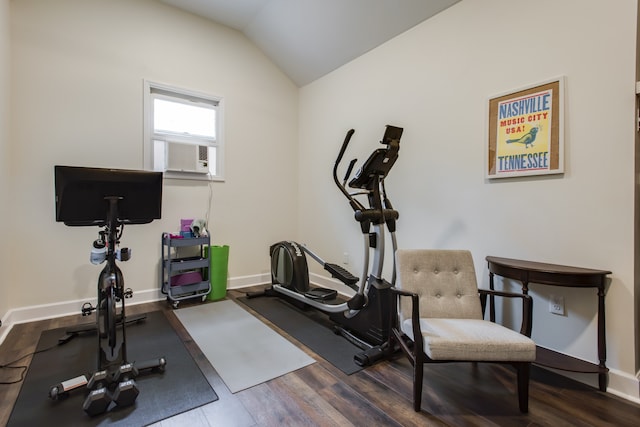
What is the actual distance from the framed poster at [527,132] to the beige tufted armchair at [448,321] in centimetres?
80

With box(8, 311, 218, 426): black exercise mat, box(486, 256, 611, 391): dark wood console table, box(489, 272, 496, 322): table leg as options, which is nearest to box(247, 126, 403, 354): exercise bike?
box(489, 272, 496, 322): table leg

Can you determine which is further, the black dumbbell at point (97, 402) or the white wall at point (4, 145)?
the white wall at point (4, 145)

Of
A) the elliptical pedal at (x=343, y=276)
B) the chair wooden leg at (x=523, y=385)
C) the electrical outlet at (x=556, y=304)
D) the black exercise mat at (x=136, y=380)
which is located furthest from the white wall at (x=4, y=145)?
the electrical outlet at (x=556, y=304)

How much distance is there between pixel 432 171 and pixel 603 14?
1.49 m

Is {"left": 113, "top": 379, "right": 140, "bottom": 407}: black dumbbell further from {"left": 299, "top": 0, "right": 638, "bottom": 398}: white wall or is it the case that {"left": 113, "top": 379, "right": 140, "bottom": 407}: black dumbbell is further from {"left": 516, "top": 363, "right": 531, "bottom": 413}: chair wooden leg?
{"left": 299, "top": 0, "right": 638, "bottom": 398}: white wall

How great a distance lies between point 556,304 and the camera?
6.94ft

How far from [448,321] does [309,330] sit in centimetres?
130

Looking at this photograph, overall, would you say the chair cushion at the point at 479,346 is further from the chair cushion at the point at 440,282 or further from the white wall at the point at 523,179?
the white wall at the point at 523,179

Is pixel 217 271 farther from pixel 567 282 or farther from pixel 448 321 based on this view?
pixel 567 282

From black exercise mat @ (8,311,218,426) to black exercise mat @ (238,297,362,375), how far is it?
856mm

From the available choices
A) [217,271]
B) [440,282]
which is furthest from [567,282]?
[217,271]

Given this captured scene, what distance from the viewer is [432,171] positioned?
2.90 metres

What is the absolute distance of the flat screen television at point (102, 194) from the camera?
5.98 ft

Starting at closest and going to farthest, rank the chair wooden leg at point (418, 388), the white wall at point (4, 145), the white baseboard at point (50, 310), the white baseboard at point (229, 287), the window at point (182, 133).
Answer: the chair wooden leg at point (418, 388), the white baseboard at point (229, 287), the white wall at point (4, 145), the white baseboard at point (50, 310), the window at point (182, 133)
